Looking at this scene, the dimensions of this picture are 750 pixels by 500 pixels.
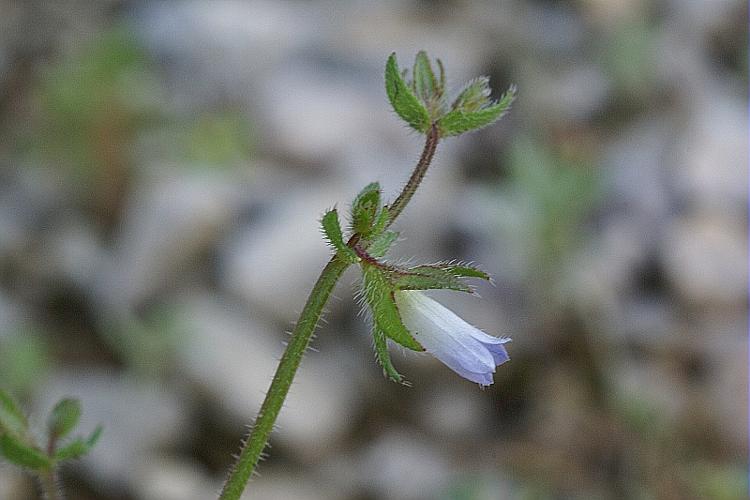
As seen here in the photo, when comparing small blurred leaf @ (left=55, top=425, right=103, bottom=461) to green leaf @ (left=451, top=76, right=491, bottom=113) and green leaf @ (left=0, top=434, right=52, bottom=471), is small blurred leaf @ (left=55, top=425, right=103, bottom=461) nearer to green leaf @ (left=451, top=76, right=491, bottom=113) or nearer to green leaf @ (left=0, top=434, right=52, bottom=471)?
green leaf @ (left=0, top=434, right=52, bottom=471)

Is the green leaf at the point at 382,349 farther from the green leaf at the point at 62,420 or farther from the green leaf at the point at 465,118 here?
the green leaf at the point at 62,420

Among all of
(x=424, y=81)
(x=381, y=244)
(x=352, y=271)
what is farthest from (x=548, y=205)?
(x=381, y=244)

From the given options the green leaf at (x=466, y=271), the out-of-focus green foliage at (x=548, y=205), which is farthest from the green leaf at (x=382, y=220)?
the out-of-focus green foliage at (x=548, y=205)

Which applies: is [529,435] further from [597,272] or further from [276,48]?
[276,48]

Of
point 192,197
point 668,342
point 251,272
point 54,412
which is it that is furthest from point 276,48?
point 54,412

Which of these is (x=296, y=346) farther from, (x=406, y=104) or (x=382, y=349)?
(x=406, y=104)
